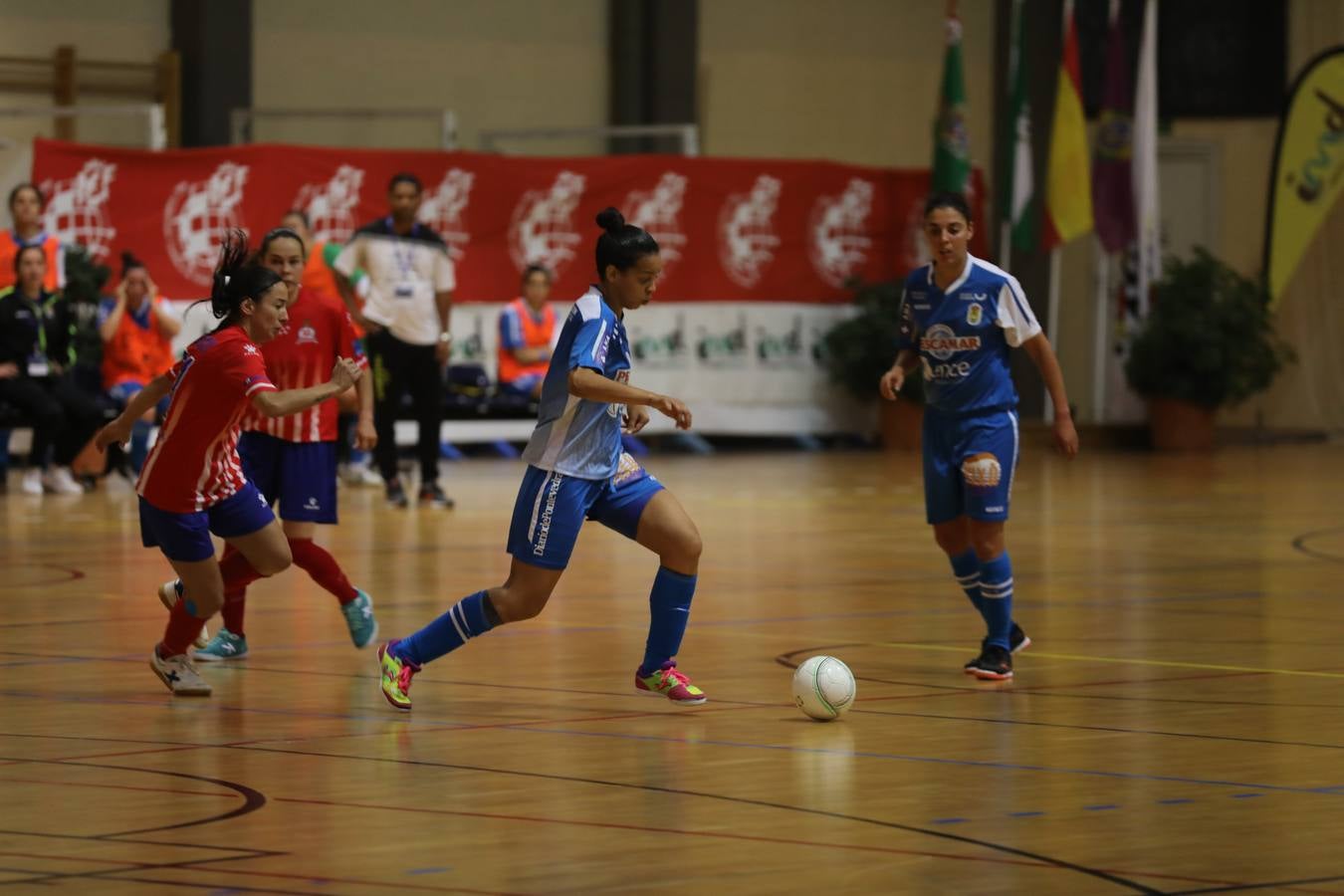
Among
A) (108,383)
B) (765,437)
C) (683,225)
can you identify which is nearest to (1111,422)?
(765,437)

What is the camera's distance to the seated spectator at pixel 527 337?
19906 millimetres

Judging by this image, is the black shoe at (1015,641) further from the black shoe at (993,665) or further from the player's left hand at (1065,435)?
the player's left hand at (1065,435)

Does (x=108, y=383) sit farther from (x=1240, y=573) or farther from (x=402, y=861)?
(x=402, y=861)

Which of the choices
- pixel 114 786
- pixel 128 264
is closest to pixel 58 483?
pixel 128 264

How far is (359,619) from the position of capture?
26.7ft

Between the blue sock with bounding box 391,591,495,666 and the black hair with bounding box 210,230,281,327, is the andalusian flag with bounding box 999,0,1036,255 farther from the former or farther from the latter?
the blue sock with bounding box 391,591,495,666

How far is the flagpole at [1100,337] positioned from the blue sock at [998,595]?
16.6 meters

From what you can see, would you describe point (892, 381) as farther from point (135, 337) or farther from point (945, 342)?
point (135, 337)

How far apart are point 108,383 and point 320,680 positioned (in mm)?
10340

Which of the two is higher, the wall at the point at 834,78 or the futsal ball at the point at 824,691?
the wall at the point at 834,78

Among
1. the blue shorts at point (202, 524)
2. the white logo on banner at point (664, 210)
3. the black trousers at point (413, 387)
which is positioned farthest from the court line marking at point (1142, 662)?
the white logo on banner at point (664, 210)

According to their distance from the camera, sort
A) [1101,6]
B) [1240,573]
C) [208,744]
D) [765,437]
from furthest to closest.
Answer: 1. [1101,6]
2. [765,437]
3. [1240,573]
4. [208,744]

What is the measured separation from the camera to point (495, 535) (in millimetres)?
Result: 13141

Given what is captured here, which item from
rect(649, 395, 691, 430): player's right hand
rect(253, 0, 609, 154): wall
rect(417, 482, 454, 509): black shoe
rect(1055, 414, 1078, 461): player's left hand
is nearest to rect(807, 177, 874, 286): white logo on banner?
rect(253, 0, 609, 154): wall
